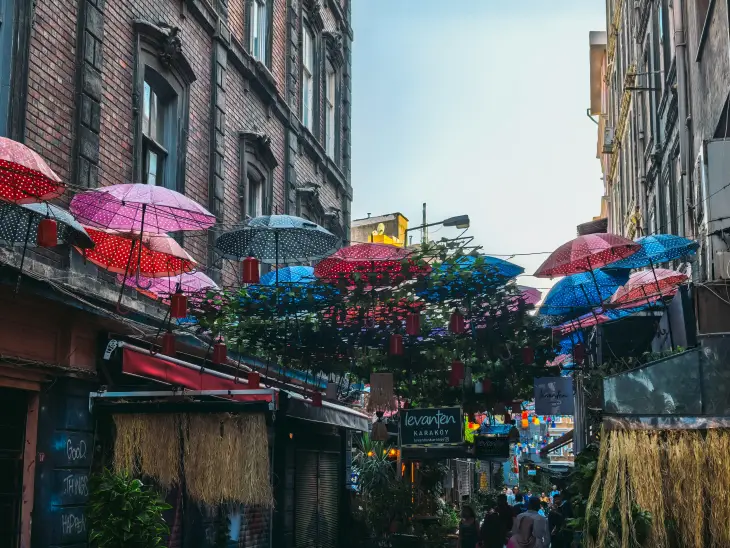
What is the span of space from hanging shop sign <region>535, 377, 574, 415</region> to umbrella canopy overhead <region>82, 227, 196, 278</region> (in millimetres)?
6826

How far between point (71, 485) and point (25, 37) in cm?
520

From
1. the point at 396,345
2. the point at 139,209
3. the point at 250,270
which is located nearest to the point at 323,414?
the point at 396,345

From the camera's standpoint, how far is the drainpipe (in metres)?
14.8

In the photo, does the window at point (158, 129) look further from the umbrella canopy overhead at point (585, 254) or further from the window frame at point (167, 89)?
the umbrella canopy overhead at point (585, 254)

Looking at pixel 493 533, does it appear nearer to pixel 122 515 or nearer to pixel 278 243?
pixel 278 243

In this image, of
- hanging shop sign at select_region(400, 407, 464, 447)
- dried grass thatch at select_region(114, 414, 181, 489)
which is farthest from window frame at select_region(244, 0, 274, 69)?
dried grass thatch at select_region(114, 414, 181, 489)

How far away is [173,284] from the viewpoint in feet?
A: 45.2

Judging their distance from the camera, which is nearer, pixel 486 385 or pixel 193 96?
pixel 193 96

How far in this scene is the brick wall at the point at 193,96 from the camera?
11.7 metres

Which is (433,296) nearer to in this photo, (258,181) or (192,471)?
(192,471)

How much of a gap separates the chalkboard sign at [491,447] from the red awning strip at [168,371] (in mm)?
9399

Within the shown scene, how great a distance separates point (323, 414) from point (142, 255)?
4.76 metres

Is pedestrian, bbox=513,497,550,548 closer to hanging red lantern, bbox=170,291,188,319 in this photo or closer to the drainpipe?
the drainpipe

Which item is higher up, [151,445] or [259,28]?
[259,28]
